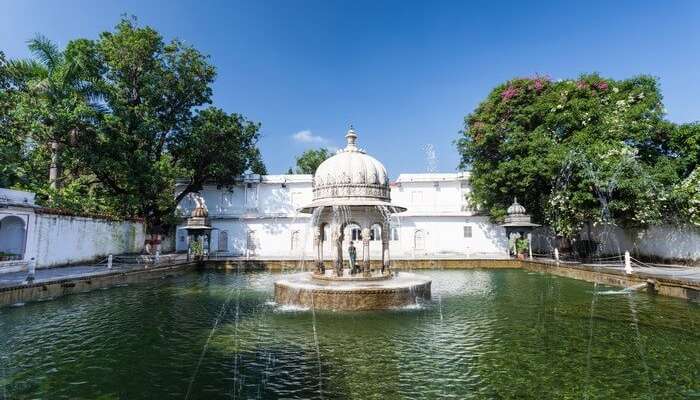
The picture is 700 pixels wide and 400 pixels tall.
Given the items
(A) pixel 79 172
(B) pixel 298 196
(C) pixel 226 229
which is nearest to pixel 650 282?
(B) pixel 298 196

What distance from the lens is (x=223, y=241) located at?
37.5m

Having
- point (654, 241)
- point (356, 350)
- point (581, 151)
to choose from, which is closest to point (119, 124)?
point (356, 350)

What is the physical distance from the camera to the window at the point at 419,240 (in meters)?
37.6

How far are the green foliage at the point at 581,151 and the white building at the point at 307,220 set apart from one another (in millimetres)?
5728

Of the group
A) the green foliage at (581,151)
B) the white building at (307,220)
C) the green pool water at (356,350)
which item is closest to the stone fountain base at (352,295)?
the green pool water at (356,350)

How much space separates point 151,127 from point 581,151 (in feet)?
93.9

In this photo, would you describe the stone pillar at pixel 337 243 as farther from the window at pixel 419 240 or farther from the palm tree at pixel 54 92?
the window at pixel 419 240

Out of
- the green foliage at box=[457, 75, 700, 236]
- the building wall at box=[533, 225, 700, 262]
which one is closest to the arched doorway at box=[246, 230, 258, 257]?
the green foliage at box=[457, 75, 700, 236]

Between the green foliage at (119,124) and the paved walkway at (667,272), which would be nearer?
the paved walkway at (667,272)

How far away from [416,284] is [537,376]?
697 cm

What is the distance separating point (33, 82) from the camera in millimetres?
24094

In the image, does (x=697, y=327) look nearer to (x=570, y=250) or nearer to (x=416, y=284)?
(x=416, y=284)

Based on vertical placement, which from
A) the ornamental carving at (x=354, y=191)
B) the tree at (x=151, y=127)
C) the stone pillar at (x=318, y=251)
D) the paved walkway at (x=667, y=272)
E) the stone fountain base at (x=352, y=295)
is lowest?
the stone fountain base at (x=352, y=295)

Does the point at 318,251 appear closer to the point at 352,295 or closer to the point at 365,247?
the point at 365,247
